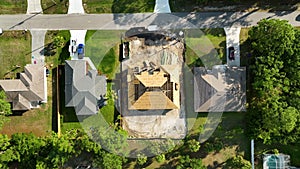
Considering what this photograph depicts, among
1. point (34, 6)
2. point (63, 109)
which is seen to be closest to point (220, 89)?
point (63, 109)

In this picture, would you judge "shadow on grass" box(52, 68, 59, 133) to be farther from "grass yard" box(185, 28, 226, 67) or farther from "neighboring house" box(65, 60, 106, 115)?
"grass yard" box(185, 28, 226, 67)

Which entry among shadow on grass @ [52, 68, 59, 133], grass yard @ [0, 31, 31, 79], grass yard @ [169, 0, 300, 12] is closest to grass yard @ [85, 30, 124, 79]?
shadow on grass @ [52, 68, 59, 133]

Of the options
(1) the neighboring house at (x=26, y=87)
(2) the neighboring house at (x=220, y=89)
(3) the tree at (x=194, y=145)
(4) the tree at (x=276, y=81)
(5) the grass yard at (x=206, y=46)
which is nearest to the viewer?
(4) the tree at (x=276, y=81)

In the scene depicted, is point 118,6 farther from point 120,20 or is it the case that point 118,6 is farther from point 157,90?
point 157,90

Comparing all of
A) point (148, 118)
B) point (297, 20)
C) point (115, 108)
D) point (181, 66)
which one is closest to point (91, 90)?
point (115, 108)

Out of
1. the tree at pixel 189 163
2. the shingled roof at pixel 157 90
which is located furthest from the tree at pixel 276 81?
the shingled roof at pixel 157 90

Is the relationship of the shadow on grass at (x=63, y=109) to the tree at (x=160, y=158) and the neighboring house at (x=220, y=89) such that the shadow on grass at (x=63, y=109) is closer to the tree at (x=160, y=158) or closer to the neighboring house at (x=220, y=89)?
the tree at (x=160, y=158)
